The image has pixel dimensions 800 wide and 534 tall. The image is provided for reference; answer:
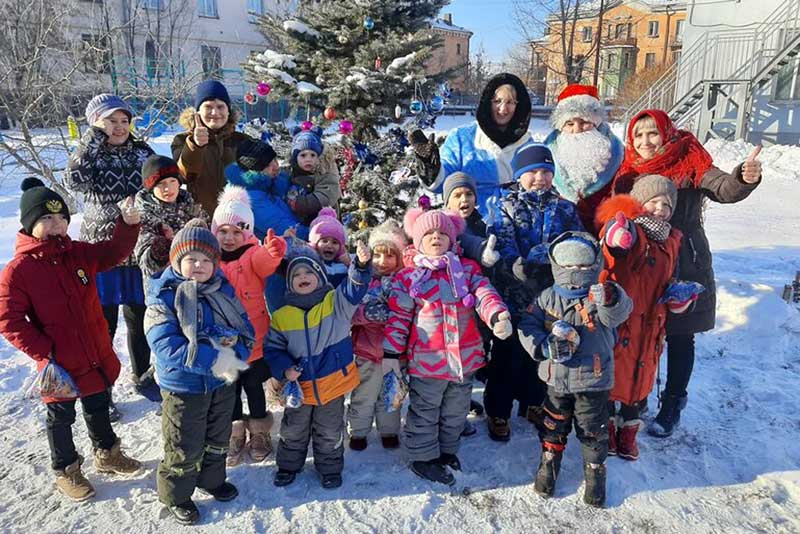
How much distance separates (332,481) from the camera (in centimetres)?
295

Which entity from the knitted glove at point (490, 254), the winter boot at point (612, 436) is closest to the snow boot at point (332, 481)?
the knitted glove at point (490, 254)

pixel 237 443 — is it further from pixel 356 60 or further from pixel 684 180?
pixel 356 60

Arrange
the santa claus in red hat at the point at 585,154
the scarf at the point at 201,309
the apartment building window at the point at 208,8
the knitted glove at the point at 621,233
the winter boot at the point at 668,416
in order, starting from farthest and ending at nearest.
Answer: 1. the apartment building window at the point at 208,8
2. the winter boot at the point at 668,416
3. the santa claus in red hat at the point at 585,154
4. the knitted glove at the point at 621,233
5. the scarf at the point at 201,309

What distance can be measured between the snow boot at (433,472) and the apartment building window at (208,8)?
26595 millimetres

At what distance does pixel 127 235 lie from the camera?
9.58ft

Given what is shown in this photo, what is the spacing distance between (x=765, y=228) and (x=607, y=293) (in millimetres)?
7485

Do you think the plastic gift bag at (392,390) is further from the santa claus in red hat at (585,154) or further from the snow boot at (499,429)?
the santa claus in red hat at (585,154)

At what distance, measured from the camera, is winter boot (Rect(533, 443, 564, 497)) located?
2.88 metres

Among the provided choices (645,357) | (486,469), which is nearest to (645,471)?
(645,357)

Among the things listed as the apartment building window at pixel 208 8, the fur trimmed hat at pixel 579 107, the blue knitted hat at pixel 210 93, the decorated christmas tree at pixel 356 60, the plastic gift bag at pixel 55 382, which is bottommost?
the plastic gift bag at pixel 55 382

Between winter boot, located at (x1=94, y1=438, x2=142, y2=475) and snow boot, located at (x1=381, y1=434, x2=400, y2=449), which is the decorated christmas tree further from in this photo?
winter boot, located at (x1=94, y1=438, x2=142, y2=475)

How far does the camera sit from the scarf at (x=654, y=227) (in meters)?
A: 2.87

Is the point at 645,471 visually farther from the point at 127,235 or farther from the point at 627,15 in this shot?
the point at 627,15

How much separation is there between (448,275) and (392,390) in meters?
0.76
